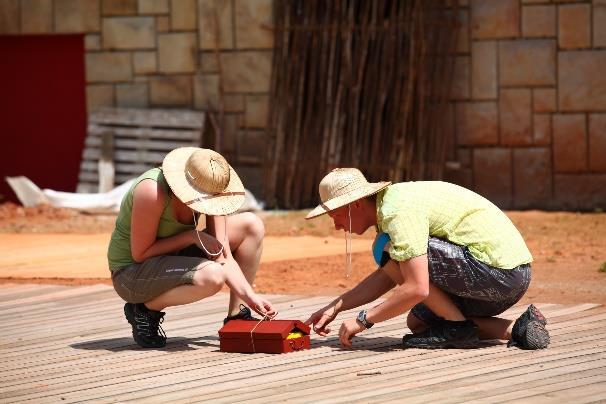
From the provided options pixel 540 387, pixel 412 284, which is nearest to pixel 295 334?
pixel 412 284

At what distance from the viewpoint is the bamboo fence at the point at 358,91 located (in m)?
12.0

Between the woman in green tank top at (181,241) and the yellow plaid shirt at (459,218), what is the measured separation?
0.73 m

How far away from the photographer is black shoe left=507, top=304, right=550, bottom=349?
528 centimetres

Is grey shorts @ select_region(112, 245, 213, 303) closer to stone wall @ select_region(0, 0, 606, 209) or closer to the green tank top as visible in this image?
the green tank top

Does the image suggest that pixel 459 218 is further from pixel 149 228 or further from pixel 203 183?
pixel 149 228

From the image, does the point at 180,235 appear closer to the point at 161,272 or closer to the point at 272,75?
the point at 161,272

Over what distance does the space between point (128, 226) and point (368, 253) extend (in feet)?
12.9

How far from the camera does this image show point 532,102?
39.0ft

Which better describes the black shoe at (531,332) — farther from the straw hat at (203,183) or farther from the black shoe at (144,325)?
the black shoe at (144,325)

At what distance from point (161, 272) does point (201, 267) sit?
0.19 m

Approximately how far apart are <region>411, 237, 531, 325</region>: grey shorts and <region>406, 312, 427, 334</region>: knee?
11.6 inches

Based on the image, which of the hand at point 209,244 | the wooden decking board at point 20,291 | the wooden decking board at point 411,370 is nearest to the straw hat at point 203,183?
the hand at point 209,244

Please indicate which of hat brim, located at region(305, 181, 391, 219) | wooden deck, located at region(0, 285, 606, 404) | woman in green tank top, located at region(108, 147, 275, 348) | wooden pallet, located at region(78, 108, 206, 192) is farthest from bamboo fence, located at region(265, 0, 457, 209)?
hat brim, located at region(305, 181, 391, 219)

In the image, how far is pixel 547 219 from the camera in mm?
11352
